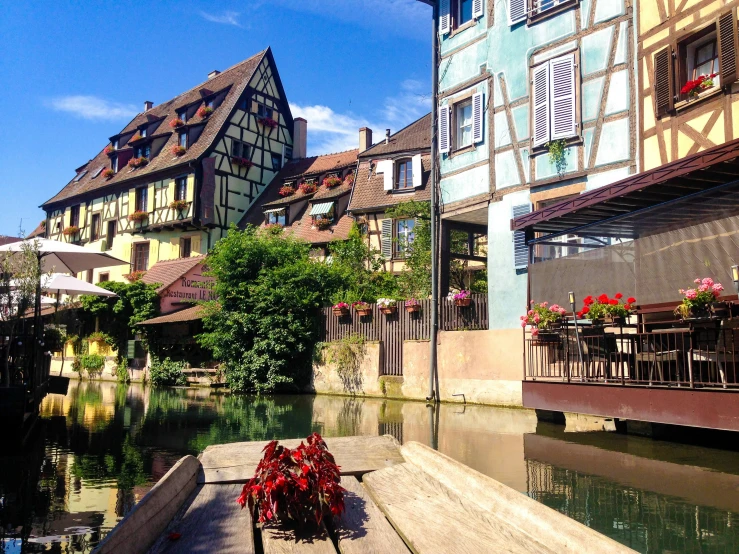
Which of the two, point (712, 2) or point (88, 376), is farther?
point (88, 376)

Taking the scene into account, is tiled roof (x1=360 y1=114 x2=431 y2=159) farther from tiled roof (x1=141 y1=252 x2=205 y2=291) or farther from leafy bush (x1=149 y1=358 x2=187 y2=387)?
leafy bush (x1=149 y1=358 x2=187 y2=387)

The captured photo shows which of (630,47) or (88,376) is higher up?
(630,47)

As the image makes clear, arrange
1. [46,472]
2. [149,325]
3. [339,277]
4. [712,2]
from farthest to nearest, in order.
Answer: [149,325]
[339,277]
[712,2]
[46,472]

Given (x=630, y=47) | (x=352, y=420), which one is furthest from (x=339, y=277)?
(x=630, y=47)

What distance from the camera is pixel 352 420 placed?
12.5 metres

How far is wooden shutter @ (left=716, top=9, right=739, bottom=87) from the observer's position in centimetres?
1059

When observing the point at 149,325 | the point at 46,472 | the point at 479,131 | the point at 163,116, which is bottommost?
the point at 46,472

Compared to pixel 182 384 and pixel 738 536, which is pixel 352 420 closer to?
pixel 738 536

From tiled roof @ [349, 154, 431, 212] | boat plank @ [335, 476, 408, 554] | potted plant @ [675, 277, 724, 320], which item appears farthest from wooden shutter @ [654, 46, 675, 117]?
tiled roof @ [349, 154, 431, 212]

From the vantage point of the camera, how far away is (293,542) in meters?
2.72

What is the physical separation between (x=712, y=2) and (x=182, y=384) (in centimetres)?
2037

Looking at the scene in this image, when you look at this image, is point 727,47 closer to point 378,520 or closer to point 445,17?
point 445,17

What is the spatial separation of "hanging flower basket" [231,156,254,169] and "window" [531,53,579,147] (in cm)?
2053

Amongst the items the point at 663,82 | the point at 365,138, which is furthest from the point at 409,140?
the point at 663,82
